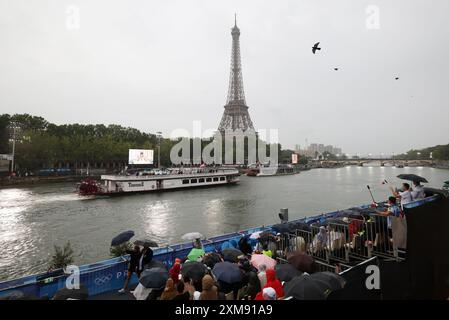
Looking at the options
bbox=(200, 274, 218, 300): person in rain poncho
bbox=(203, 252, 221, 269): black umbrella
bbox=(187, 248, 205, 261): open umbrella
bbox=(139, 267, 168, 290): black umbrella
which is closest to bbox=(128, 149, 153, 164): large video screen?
bbox=(187, 248, 205, 261): open umbrella

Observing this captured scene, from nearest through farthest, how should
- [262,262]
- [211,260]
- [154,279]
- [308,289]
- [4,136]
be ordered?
[308,289] → [154,279] → [262,262] → [211,260] → [4,136]

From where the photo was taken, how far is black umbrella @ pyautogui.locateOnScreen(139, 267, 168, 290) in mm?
6723

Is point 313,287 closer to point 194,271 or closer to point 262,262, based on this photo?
point 262,262

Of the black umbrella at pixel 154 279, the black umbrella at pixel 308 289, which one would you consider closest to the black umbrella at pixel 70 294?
the black umbrella at pixel 154 279

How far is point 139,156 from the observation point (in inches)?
2648

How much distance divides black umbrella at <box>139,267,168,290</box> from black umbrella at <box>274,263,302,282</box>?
2.97 metres

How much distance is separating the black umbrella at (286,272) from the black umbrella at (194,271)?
197cm

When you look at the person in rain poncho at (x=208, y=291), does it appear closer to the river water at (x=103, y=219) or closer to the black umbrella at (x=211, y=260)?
the black umbrella at (x=211, y=260)

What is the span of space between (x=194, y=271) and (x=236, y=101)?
500 feet

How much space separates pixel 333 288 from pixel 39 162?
86947mm

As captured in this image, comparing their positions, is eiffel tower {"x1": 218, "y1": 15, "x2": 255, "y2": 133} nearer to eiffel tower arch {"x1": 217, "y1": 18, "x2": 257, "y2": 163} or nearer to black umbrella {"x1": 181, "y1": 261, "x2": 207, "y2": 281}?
eiffel tower arch {"x1": 217, "y1": 18, "x2": 257, "y2": 163}

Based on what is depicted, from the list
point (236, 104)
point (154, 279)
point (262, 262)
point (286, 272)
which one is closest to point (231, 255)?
point (262, 262)

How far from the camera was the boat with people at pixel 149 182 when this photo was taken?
44756 millimetres
